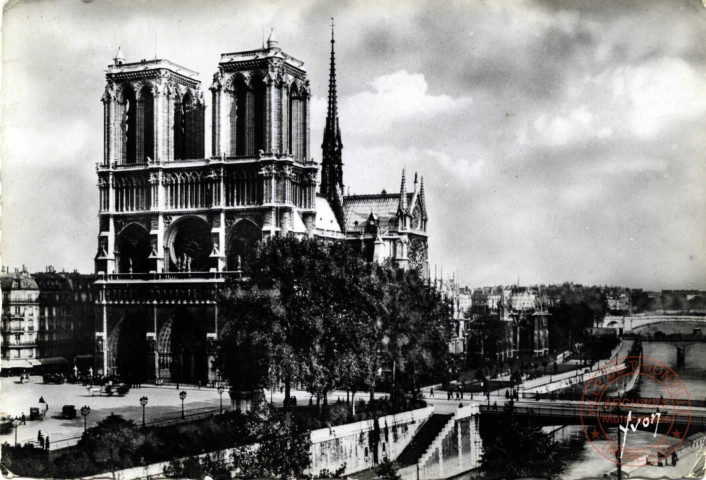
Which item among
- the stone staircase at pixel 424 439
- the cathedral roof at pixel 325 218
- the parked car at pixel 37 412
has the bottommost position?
the stone staircase at pixel 424 439

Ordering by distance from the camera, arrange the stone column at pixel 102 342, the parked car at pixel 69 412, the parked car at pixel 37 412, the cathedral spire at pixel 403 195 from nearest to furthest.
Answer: the parked car at pixel 37 412, the parked car at pixel 69 412, the stone column at pixel 102 342, the cathedral spire at pixel 403 195

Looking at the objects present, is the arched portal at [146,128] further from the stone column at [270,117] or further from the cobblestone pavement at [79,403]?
the cobblestone pavement at [79,403]

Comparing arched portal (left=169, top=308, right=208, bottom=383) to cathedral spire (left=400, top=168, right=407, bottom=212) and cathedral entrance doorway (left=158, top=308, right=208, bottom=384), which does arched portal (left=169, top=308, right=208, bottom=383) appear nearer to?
cathedral entrance doorway (left=158, top=308, right=208, bottom=384)

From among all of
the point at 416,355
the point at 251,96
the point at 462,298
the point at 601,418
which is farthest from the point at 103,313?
the point at 462,298

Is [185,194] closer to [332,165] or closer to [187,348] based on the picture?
[187,348]

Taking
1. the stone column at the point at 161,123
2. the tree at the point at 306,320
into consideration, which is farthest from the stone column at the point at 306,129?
the tree at the point at 306,320

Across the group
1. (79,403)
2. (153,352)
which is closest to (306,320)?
(79,403)

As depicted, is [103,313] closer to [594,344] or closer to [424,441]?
[424,441]

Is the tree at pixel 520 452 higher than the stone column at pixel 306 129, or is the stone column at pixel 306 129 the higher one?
the stone column at pixel 306 129
